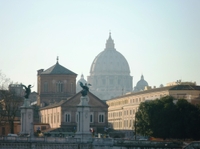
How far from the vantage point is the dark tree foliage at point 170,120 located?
139750 mm

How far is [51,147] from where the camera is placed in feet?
334

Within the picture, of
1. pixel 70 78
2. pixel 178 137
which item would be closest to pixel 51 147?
pixel 178 137

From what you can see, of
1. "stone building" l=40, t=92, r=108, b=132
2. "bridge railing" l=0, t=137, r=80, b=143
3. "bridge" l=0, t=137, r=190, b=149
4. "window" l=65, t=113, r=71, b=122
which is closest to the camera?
"bridge railing" l=0, t=137, r=80, b=143

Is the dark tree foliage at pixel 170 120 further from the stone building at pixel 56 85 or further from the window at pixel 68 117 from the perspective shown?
the stone building at pixel 56 85

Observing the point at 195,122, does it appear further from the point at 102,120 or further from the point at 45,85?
the point at 45,85

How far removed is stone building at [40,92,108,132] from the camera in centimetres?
17500

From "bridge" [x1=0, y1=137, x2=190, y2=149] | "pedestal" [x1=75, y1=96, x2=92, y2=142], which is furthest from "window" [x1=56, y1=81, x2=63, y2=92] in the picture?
"pedestal" [x1=75, y1=96, x2=92, y2=142]

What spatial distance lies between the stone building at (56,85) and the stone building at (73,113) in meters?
12.8

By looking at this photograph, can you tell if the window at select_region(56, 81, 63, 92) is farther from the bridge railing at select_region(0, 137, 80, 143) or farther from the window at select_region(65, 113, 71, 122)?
the bridge railing at select_region(0, 137, 80, 143)

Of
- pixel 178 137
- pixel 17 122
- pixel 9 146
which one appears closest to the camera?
pixel 9 146

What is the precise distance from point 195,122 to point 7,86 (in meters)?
32.7

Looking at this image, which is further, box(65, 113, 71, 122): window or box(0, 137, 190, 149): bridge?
box(65, 113, 71, 122): window

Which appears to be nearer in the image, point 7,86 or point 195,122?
point 195,122

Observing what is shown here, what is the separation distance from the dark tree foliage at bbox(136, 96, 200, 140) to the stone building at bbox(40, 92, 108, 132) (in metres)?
23.6
